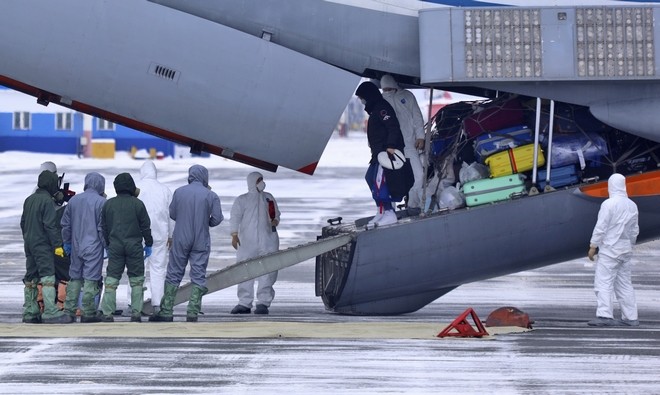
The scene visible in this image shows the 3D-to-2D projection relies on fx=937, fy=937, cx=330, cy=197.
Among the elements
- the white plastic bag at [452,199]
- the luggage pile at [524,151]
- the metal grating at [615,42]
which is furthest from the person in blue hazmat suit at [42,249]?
the metal grating at [615,42]

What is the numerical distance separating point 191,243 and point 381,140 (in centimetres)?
274

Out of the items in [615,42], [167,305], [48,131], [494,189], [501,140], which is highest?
[48,131]

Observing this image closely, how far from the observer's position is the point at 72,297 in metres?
11.6

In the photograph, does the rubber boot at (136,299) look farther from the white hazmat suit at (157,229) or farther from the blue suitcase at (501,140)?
the blue suitcase at (501,140)

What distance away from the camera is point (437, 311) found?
43.2 feet

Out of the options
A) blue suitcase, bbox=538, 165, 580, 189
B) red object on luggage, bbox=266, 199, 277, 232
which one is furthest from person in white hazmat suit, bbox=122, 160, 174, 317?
blue suitcase, bbox=538, 165, 580, 189

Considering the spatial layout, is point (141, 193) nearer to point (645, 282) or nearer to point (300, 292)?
point (300, 292)

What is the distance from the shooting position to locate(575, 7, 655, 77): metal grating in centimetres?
1130

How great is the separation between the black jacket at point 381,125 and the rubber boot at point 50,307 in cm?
432

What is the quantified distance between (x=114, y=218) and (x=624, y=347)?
6.02m

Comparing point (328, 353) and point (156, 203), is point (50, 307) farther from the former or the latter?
point (328, 353)

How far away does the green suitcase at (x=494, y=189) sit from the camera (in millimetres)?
11766

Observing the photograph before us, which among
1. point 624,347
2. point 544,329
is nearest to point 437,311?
point 544,329

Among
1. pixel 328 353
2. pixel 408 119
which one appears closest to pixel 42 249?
pixel 328 353
